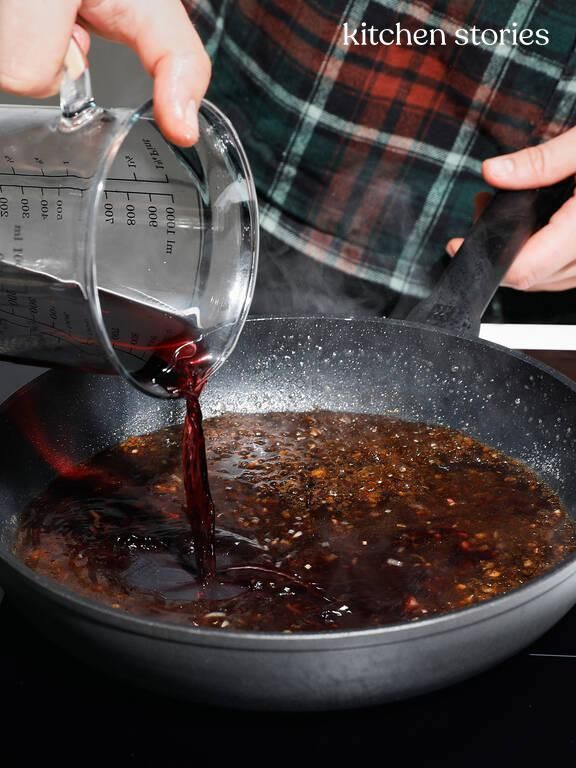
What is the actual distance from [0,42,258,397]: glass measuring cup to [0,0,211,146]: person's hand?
2 cm

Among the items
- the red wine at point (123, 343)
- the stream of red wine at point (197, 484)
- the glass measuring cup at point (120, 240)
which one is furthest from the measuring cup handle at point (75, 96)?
the stream of red wine at point (197, 484)

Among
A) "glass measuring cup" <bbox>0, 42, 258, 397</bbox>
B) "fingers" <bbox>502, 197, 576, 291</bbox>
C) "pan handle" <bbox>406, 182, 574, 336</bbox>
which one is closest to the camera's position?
"glass measuring cup" <bbox>0, 42, 258, 397</bbox>

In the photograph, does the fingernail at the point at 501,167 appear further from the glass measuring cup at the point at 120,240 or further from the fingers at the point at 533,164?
the glass measuring cup at the point at 120,240

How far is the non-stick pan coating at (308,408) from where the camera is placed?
2.34 ft

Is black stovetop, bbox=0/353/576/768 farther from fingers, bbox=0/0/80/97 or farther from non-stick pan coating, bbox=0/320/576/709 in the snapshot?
fingers, bbox=0/0/80/97

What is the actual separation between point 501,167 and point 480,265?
0.16 meters

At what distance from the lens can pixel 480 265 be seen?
1.26 meters

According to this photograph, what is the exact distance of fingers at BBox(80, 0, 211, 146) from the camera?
2.88ft

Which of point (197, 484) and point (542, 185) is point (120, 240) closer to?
point (197, 484)

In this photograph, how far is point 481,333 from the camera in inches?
57.2

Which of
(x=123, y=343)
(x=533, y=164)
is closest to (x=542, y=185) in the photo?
(x=533, y=164)

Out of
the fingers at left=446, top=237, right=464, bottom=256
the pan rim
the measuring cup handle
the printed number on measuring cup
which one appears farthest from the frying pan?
the measuring cup handle

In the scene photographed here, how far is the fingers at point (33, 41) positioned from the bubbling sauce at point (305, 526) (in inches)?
18.1

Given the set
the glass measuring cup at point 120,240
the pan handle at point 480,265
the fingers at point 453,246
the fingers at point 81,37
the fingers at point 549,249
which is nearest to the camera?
the glass measuring cup at point 120,240
